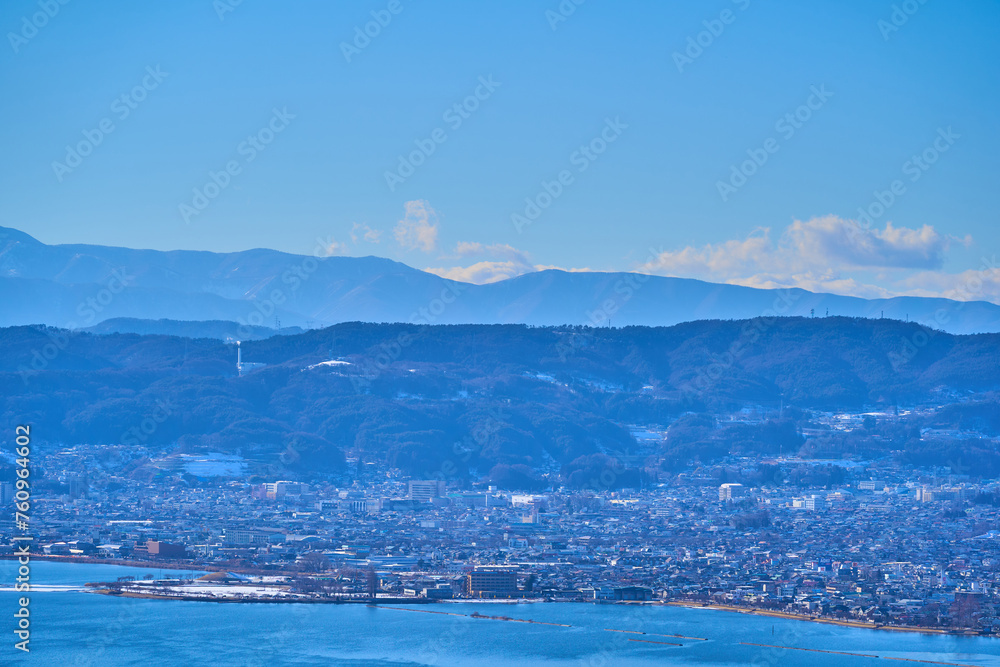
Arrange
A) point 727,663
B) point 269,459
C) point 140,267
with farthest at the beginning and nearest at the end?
point 140,267 < point 269,459 < point 727,663

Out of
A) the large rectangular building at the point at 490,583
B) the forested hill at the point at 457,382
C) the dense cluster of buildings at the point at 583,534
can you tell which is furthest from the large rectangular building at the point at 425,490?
the large rectangular building at the point at 490,583

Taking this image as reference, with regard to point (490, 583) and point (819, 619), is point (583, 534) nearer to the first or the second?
point (490, 583)

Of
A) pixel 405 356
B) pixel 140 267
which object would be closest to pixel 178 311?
pixel 140 267

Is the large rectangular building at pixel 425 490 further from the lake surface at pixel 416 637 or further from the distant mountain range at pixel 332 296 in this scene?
the distant mountain range at pixel 332 296

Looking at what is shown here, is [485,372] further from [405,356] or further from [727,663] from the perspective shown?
[727,663]

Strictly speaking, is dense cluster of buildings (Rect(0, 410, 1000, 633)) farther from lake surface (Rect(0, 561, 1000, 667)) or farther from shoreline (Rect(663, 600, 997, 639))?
lake surface (Rect(0, 561, 1000, 667))

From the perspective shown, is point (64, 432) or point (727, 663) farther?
point (64, 432)
